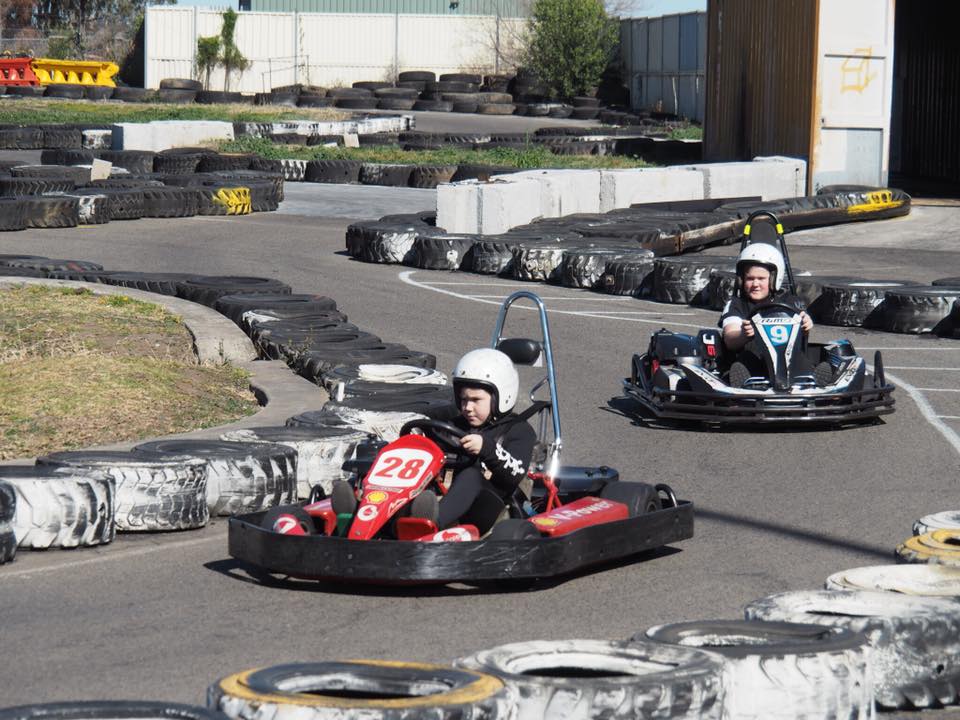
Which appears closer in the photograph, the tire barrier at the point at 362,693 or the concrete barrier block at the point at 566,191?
the tire barrier at the point at 362,693

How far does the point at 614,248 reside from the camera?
15484 mm

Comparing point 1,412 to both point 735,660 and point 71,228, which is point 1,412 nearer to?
point 735,660

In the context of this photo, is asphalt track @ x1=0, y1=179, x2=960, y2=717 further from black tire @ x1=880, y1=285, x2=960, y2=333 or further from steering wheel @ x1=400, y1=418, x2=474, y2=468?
steering wheel @ x1=400, y1=418, x2=474, y2=468

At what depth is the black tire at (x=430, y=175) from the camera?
2340cm

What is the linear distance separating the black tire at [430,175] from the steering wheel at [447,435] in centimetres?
1757

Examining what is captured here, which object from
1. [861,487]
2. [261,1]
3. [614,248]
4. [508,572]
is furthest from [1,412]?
[261,1]

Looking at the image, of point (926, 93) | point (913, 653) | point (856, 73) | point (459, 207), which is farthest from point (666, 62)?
point (913, 653)

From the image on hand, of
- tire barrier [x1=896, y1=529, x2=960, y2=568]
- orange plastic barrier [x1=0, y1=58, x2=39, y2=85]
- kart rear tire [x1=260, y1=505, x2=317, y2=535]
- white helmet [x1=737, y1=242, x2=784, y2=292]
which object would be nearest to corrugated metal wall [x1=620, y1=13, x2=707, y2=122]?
orange plastic barrier [x1=0, y1=58, x2=39, y2=85]

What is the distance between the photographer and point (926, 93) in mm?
27312

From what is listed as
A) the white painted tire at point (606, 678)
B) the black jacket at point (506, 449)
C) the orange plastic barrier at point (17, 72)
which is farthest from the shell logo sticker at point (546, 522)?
the orange plastic barrier at point (17, 72)

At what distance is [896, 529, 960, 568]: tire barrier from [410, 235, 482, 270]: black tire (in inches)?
422

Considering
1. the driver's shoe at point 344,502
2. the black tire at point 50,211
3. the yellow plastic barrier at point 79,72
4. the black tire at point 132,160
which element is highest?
the yellow plastic barrier at point 79,72

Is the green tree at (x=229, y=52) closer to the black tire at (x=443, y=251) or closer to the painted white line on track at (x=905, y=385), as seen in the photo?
the black tire at (x=443, y=251)

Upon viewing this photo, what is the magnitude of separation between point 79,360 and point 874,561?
4.83 metres
